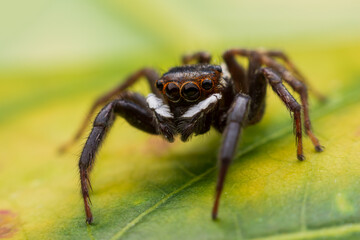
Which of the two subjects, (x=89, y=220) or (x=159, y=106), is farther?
(x=159, y=106)

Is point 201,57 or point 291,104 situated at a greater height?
point 201,57

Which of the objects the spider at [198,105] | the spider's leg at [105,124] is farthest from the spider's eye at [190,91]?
the spider's leg at [105,124]

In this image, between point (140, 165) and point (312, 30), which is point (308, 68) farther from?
point (140, 165)

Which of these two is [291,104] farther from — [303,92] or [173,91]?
[173,91]

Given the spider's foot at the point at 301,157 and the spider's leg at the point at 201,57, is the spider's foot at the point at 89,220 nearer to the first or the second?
the spider's foot at the point at 301,157

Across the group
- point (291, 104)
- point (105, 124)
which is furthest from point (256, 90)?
point (105, 124)

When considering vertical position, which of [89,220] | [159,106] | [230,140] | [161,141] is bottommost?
[161,141]

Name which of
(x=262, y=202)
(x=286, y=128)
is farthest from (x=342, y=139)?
(x=262, y=202)
